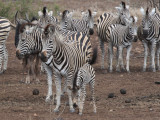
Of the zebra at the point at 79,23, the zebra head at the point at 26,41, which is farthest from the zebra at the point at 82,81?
the zebra at the point at 79,23

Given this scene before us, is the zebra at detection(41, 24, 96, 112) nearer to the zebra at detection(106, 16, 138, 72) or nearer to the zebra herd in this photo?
the zebra herd

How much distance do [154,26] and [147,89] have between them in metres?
4.37

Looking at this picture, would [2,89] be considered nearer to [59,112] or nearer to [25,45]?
[25,45]

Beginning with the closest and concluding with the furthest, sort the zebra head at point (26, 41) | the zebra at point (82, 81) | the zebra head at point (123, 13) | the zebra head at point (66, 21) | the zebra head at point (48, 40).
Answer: the zebra head at point (48, 40) → the zebra at point (82, 81) → the zebra head at point (26, 41) → the zebra head at point (66, 21) → the zebra head at point (123, 13)

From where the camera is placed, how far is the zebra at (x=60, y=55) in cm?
949

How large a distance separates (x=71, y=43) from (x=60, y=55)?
2.84 ft

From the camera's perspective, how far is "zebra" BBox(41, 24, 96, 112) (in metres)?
9.49

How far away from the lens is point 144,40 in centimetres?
1680

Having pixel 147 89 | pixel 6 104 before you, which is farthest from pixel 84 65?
pixel 147 89

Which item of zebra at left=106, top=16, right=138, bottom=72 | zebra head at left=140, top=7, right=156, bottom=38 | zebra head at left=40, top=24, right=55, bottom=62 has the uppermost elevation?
zebra head at left=40, top=24, right=55, bottom=62

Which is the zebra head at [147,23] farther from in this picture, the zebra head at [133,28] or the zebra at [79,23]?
the zebra at [79,23]

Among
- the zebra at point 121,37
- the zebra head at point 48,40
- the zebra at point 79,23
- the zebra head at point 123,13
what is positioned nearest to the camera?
the zebra head at point 48,40

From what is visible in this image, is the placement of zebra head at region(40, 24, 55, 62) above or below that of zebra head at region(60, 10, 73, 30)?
above

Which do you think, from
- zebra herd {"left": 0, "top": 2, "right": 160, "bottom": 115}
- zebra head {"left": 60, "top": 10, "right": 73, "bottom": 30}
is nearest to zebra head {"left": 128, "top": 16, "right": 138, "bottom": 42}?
zebra herd {"left": 0, "top": 2, "right": 160, "bottom": 115}
